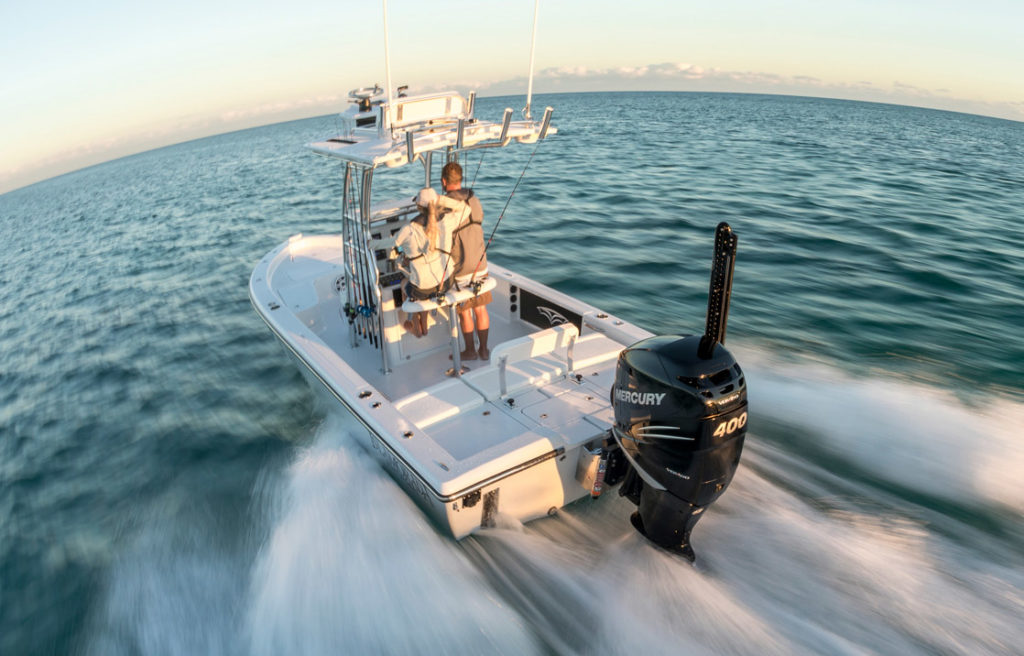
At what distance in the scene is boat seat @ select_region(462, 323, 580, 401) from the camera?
372 centimetres

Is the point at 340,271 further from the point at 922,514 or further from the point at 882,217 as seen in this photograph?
the point at 882,217

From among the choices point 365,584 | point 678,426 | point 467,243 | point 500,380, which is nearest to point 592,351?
point 500,380

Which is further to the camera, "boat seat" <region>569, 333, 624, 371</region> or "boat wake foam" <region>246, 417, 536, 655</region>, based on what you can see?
"boat seat" <region>569, 333, 624, 371</region>

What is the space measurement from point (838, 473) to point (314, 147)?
4.52 metres

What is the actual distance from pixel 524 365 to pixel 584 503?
102 centimetres

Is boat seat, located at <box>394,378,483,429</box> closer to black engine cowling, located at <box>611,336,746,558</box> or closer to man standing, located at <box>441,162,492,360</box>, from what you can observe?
man standing, located at <box>441,162,492,360</box>

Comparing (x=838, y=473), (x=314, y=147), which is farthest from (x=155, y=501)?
(x=838, y=473)

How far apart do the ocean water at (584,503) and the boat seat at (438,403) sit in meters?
0.59

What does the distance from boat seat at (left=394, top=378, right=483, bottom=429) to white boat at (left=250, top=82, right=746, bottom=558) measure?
0.04 ft

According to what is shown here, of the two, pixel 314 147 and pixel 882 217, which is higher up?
pixel 314 147

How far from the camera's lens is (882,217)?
10312mm

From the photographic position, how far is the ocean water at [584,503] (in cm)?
289

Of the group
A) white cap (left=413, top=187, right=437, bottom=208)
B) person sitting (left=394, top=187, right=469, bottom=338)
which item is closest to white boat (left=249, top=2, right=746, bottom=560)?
person sitting (left=394, top=187, right=469, bottom=338)

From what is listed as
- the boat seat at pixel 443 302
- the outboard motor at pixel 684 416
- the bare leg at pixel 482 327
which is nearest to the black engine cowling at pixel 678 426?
the outboard motor at pixel 684 416
